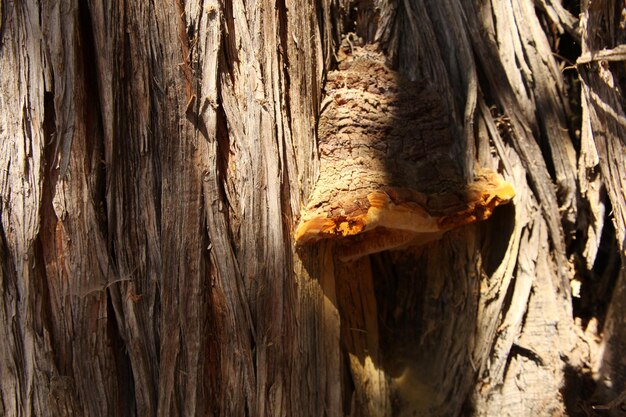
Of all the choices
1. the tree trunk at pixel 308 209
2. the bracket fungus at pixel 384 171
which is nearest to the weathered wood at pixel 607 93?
the tree trunk at pixel 308 209

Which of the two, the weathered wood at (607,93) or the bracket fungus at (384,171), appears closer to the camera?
the bracket fungus at (384,171)

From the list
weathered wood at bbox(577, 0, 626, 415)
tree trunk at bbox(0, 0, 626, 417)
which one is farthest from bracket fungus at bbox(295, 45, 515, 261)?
weathered wood at bbox(577, 0, 626, 415)

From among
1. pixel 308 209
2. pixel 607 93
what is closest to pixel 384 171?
pixel 308 209

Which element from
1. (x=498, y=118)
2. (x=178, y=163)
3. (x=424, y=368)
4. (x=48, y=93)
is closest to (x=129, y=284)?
(x=178, y=163)

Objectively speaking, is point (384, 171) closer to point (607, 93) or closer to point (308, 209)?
point (308, 209)

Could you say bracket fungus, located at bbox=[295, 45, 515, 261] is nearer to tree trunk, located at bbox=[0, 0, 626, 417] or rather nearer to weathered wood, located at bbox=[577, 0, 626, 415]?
tree trunk, located at bbox=[0, 0, 626, 417]

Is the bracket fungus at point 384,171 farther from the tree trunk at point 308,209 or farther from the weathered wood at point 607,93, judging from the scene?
the weathered wood at point 607,93

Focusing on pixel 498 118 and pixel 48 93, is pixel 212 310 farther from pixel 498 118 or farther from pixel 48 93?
pixel 498 118
